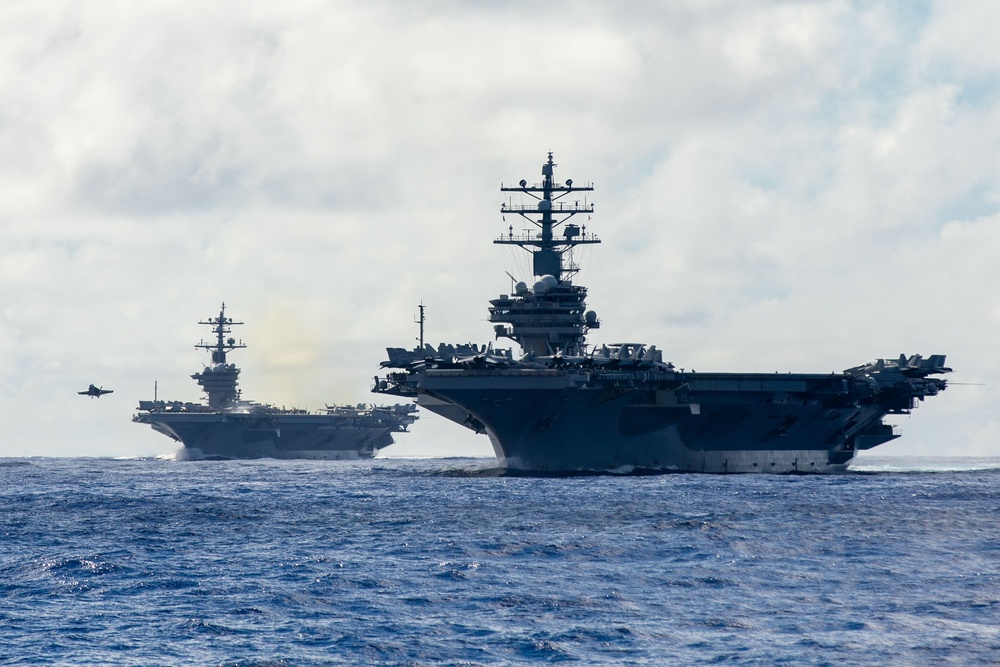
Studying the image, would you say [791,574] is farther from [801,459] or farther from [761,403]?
[801,459]

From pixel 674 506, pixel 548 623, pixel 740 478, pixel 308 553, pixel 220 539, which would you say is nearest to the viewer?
pixel 548 623

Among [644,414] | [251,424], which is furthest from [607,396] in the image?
[251,424]

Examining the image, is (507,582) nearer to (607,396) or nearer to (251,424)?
(607,396)

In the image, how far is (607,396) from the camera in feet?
141

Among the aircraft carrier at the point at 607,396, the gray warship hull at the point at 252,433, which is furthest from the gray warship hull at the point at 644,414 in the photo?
the gray warship hull at the point at 252,433

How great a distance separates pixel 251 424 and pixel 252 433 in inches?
38.9

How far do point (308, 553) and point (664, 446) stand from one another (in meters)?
25.9

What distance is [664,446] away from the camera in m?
46.5

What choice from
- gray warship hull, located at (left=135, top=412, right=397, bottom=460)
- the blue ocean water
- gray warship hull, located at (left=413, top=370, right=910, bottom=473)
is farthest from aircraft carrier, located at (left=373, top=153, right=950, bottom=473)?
gray warship hull, located at (left=135, top=412, right=397, bottom=460)

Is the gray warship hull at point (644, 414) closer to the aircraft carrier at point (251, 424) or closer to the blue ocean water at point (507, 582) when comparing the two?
the blue ocean water at point (507, 582)

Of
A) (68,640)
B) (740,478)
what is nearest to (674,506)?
(740,478)

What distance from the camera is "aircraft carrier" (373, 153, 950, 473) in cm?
4222

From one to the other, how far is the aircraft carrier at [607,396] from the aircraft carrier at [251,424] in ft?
129

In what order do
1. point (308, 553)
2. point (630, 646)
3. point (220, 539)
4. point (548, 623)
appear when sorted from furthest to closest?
point (220, 539) → point (308, 553) → point (548, 623) → point (630, 646)
